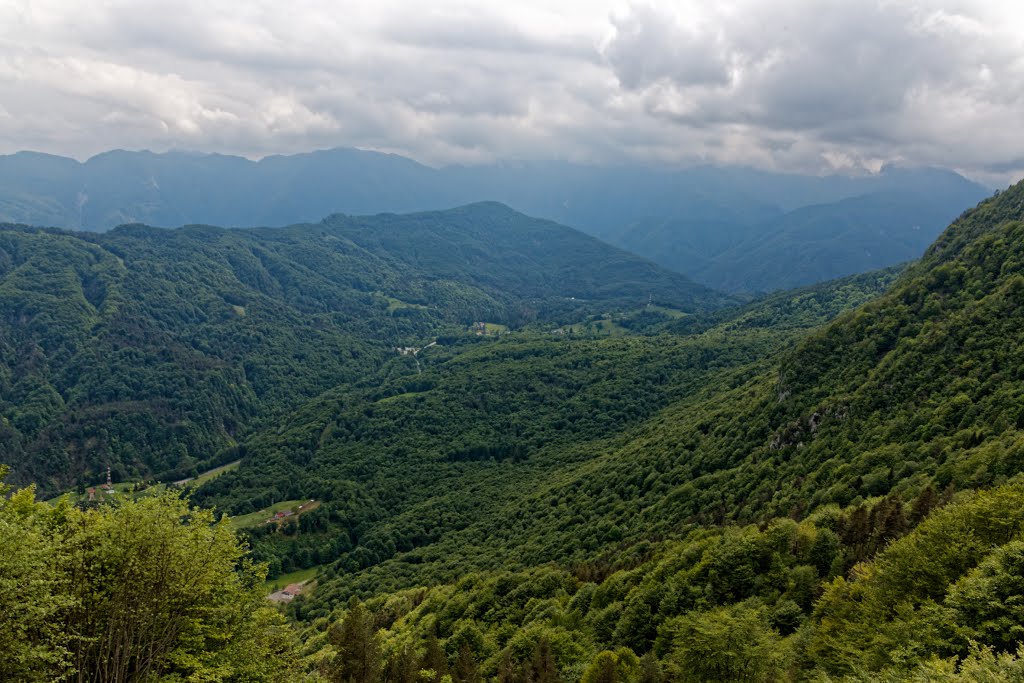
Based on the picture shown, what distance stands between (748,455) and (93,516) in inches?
3630

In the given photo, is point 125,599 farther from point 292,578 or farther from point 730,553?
point 292,578

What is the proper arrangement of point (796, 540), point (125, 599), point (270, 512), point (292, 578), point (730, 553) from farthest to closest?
point (270, 512)
point (292, 578)
point (730, 553)
point (796, 540)
point (125, 599)

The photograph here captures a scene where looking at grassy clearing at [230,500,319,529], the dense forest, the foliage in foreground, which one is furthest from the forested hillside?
grassy clearing at [230,500,319,529]

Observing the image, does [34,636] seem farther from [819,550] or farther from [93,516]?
[819,550]

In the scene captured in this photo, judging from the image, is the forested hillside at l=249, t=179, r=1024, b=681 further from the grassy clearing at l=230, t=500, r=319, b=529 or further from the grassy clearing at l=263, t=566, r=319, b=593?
the grassy clearing at l=230, t=500, r=319, b=529

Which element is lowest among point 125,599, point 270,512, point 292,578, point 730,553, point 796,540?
point 292,578

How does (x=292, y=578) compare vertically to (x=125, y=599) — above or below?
below

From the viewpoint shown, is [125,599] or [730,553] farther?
[730,553]

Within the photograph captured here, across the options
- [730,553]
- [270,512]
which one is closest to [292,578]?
[270,512]

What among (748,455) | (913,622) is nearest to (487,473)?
(748,455)

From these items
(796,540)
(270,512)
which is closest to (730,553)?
(796,540)

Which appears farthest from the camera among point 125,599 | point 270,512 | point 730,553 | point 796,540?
point 270,512

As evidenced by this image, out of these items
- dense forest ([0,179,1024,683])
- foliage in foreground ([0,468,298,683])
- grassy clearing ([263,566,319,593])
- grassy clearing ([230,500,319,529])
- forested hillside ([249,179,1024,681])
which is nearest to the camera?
foliage in foreground ([0,468,298,683])

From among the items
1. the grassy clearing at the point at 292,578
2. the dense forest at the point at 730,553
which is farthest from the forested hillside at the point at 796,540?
the grassy clearing at the point at 292,578
